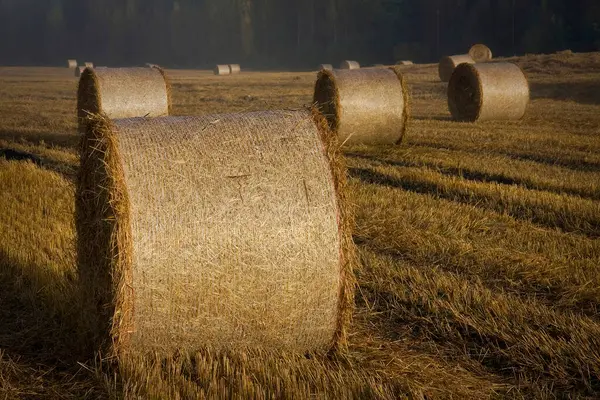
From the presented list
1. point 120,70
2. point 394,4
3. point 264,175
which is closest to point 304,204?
point 264,175

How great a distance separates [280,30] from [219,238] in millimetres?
87619

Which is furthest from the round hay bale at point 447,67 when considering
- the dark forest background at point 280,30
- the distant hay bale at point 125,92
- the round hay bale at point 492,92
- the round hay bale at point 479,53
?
the dark forest background at point 280,30

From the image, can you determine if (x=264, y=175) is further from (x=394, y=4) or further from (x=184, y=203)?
(x=394, y=4)

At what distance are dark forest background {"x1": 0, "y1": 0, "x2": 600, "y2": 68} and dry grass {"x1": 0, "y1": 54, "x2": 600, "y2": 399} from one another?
44058mm

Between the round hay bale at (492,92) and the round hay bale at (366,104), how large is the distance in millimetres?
3893

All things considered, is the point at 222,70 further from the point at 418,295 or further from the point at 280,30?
the point at 418,295

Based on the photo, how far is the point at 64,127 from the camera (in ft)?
54.9

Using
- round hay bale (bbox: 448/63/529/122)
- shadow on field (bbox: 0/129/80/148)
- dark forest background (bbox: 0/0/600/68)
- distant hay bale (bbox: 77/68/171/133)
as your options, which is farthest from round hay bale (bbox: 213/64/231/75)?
distant hay bale (bbox: 77/68/171/133)

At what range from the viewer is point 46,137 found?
1488cm

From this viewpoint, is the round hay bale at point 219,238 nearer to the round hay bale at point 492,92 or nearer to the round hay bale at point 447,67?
the round hay bale at point 492,92

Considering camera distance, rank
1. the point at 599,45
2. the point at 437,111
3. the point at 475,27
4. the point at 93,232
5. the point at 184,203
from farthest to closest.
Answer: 1. the point at 475,27
2. the point at 599,45
3. the point at 437,111
4. the point at 93,232
5. the point at 184,203

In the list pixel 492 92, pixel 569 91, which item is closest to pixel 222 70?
pixel 569 91

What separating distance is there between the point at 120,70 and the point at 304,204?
10.1 m

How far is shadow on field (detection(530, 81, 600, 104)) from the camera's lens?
75.5ft
